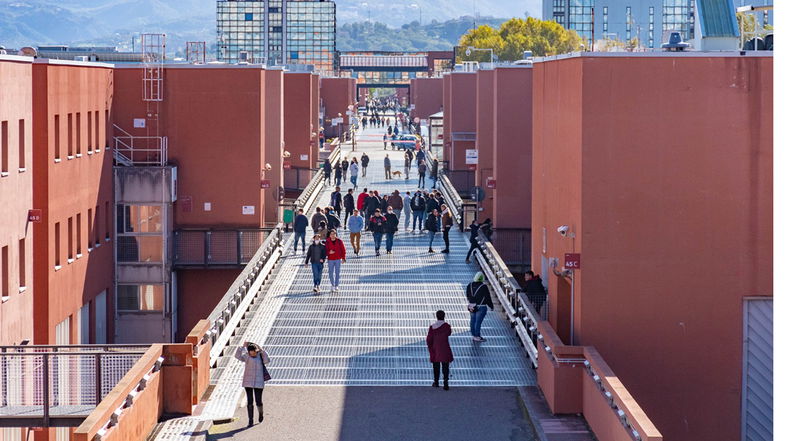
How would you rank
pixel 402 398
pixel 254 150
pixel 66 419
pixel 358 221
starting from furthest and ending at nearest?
pixel 254 150 < pixel 358 221 < pixel 402 398 < pixel 66 419

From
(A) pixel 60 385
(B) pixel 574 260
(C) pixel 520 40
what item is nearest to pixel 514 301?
(B) pixel 574 260

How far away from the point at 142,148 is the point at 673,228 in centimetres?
1997

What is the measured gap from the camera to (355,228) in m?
34.7

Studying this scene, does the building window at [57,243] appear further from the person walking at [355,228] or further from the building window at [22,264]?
the person walking at [355,228]

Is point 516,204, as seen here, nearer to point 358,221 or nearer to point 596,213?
point 358,221

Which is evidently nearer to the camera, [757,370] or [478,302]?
[757,370]

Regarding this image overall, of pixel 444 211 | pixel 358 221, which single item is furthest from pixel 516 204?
pixel 358 221

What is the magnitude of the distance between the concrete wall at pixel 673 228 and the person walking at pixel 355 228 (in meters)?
14.5

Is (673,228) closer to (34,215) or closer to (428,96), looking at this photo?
(34,215)

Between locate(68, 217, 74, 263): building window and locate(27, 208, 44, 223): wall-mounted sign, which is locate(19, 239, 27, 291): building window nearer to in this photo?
locate(27, 208, 44, 223): wall-mounted sign

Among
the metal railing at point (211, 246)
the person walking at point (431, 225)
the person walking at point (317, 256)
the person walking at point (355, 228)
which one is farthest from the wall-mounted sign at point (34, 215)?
the person walking at point (431, 225)

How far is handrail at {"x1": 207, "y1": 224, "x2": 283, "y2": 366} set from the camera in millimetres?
21987

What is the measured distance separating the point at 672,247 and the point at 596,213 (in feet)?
4.47

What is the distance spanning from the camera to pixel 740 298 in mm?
20500
